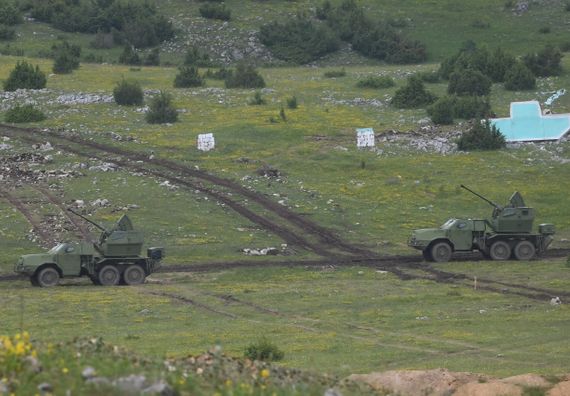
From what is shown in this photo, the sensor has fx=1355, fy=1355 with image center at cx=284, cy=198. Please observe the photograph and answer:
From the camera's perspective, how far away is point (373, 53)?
94188 millimetres

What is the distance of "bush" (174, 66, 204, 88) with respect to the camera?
254 feet

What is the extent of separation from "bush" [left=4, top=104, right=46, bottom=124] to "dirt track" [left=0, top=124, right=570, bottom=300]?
1051 millimetres

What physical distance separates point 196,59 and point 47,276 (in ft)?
161

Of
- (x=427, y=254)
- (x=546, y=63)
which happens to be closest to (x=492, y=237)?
(x=427, y=254)

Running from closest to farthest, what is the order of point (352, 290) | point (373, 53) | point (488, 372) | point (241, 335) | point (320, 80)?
point (488, 372) < point (241, 335) < point (352, 290) < point (320, 80) < point (373, 53)

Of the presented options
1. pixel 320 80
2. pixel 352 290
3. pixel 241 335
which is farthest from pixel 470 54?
pixel 241 335

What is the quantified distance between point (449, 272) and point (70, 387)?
100 feet

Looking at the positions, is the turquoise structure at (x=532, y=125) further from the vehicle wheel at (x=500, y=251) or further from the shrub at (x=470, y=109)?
the vehicle wheel at (x=500, y=251)

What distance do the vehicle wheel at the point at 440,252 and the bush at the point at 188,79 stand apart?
32.7 meters

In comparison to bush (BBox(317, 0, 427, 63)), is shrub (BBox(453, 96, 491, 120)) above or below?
below

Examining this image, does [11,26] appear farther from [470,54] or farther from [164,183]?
[164,183]

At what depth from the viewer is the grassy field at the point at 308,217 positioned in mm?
31781

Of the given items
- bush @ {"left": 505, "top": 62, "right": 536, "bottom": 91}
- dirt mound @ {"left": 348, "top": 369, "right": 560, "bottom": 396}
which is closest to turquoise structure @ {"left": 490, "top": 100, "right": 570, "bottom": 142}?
bush @ {"left": 505, "top": 62, "right": 536, "bottom": 91}

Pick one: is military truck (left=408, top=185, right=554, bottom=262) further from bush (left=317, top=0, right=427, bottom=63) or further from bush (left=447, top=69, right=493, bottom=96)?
bush (left=317, top=0, right=427, bottom=63)
